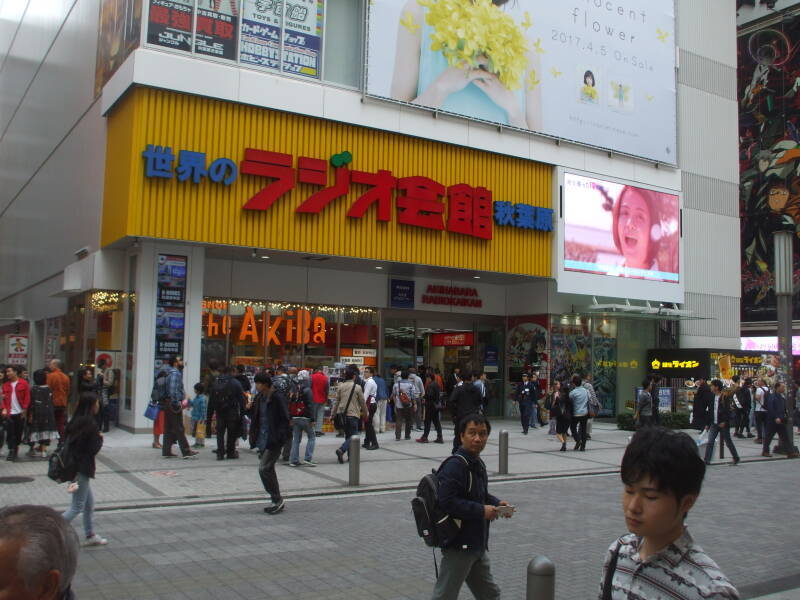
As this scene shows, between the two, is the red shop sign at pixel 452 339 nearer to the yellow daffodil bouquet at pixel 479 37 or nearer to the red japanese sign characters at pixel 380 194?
the red japanese sign characters at pixel 380 194

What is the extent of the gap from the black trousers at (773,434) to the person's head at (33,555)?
18227 millimetres

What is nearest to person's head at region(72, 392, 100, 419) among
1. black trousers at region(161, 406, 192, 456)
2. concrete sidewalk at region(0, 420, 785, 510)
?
concrete sidewalk at region(0, 420, 785, 510)

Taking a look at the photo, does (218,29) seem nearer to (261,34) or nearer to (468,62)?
(261,34)

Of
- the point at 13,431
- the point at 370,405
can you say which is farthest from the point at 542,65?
the point at 13,431

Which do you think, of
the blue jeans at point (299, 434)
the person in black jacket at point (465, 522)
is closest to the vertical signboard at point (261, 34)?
the blue jeans at point (299, 434)

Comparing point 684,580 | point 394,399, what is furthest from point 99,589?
point 394,399

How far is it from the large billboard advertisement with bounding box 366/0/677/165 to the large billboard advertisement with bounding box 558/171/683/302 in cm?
153

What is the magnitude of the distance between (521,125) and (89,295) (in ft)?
44.7

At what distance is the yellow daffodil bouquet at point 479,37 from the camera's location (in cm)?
2123

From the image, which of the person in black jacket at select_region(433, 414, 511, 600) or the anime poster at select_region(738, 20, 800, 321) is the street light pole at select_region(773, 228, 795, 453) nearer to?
the person in black jacket at select_region(433, 414, 511, 600)

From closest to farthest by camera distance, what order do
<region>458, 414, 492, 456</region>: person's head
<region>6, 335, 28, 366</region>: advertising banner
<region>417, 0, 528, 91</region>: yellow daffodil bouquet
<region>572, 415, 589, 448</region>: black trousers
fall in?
<region>458, 414, 492, 456</region>: person's head < <region>572, 415, 589, 448</region>: black trousers < <region>417, 0, 528, 91</region>: yellow daffodil bouquet < <region>6, 335, 28, 366</region>: advertising banner

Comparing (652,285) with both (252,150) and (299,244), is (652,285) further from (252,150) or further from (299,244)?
(252,150)

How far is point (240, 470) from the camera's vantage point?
12.9 metres

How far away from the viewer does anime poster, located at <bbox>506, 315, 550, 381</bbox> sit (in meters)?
25.2
